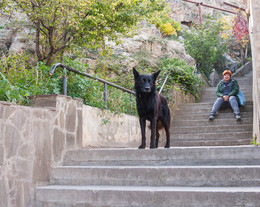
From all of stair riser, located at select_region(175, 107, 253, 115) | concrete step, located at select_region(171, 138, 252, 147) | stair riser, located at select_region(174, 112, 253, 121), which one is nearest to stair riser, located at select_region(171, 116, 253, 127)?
stair riser, located at select_region(174, 112, 253, 121)

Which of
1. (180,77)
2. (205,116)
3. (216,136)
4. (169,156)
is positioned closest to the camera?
(169,156)

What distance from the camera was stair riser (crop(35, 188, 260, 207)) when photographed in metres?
2.79

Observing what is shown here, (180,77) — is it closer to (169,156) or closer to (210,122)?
(210,122)

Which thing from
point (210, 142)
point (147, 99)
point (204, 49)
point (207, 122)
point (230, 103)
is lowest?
point (210, 142)

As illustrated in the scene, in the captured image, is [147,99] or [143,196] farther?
[147,99]

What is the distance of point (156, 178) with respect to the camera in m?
3.37

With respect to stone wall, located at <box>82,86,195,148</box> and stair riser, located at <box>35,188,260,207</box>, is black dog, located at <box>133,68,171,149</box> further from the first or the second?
stair riser, located at <box>35,188,260,207</box>

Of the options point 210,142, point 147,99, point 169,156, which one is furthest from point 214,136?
point 169,156

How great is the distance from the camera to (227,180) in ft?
10.4

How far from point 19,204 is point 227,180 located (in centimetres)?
216

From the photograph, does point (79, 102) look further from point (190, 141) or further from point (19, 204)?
point (190, 141)

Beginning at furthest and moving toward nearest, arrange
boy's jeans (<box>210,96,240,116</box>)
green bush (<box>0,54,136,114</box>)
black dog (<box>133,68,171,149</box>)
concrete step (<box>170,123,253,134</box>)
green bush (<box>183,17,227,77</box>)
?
green bush (<box>183,17,227,77</box>)
boy's jeans (<box>210,96,240,116</box>)
concrete step (<box>170,123,253,134</box>)
black dog (<box>133,68,171,149</box>)
green bush (<box>0,54,136,114</box>)

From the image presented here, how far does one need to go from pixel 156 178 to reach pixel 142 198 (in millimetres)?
383

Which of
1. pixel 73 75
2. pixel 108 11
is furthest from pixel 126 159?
pixel 108 11
